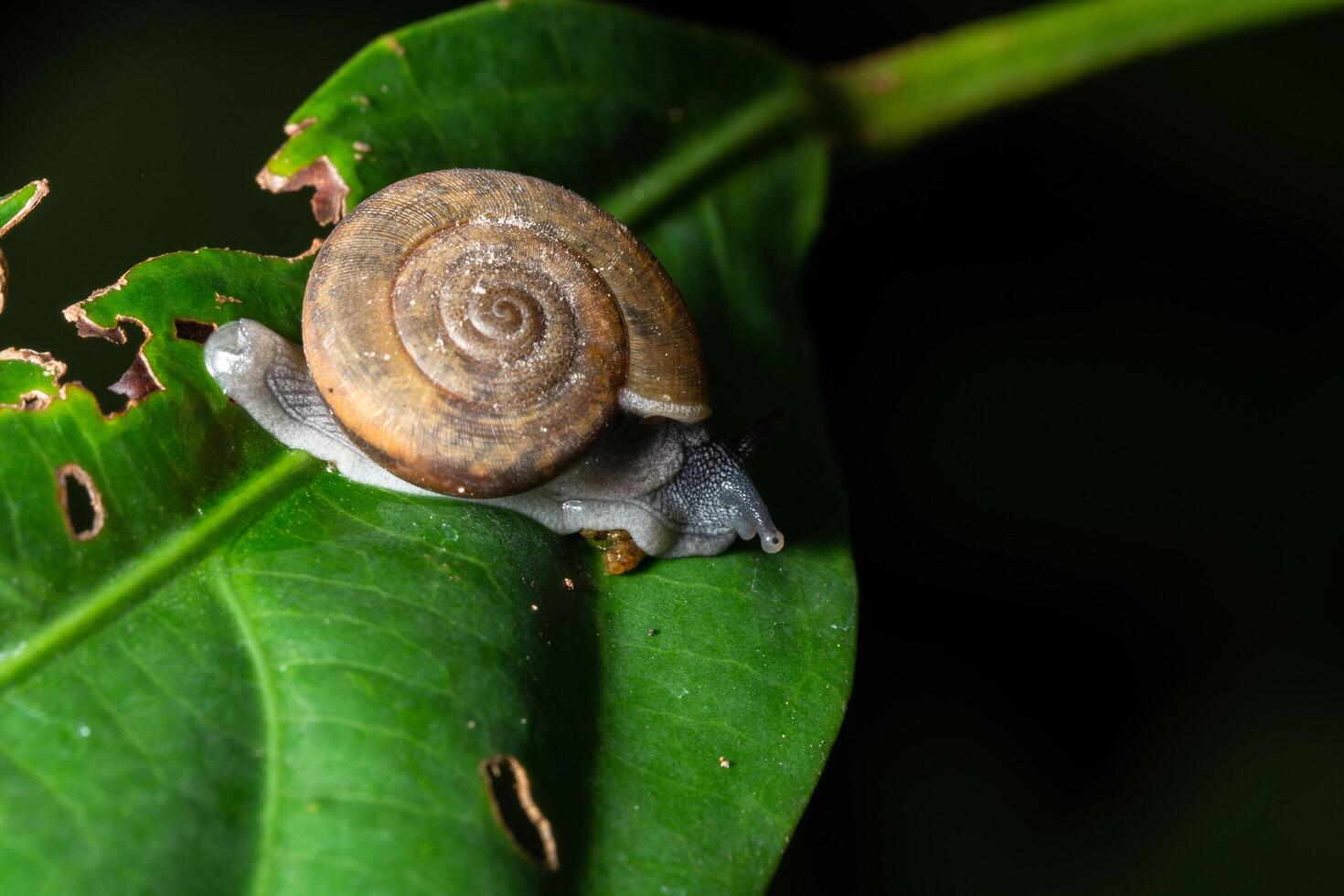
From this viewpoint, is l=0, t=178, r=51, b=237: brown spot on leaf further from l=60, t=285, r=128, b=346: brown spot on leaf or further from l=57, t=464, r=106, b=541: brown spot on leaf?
l=57, t=464, r=106, b=541: brown spot on leaf

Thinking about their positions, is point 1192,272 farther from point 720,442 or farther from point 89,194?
point 89,194

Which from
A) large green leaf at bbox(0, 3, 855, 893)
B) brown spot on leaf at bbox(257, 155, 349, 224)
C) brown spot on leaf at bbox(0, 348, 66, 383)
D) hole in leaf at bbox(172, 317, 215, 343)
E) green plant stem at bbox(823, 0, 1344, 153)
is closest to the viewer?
large green leaf at bbox(0, 3, 855, 893)

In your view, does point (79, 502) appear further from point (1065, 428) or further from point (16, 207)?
point (1065, 428)

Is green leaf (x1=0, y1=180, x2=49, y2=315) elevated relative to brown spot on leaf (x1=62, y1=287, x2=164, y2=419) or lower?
elevated

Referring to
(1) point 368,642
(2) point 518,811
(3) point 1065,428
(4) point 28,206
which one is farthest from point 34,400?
(3) point 1065,428

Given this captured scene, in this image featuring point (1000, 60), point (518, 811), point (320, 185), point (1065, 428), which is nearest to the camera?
point (518, 811)

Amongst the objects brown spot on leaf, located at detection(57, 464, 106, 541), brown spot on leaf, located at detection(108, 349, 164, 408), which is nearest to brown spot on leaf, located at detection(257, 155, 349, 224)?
brown spot on leaf, located at detection(108, 349, 164, 408)

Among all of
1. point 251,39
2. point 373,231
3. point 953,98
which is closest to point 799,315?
point 953,98
